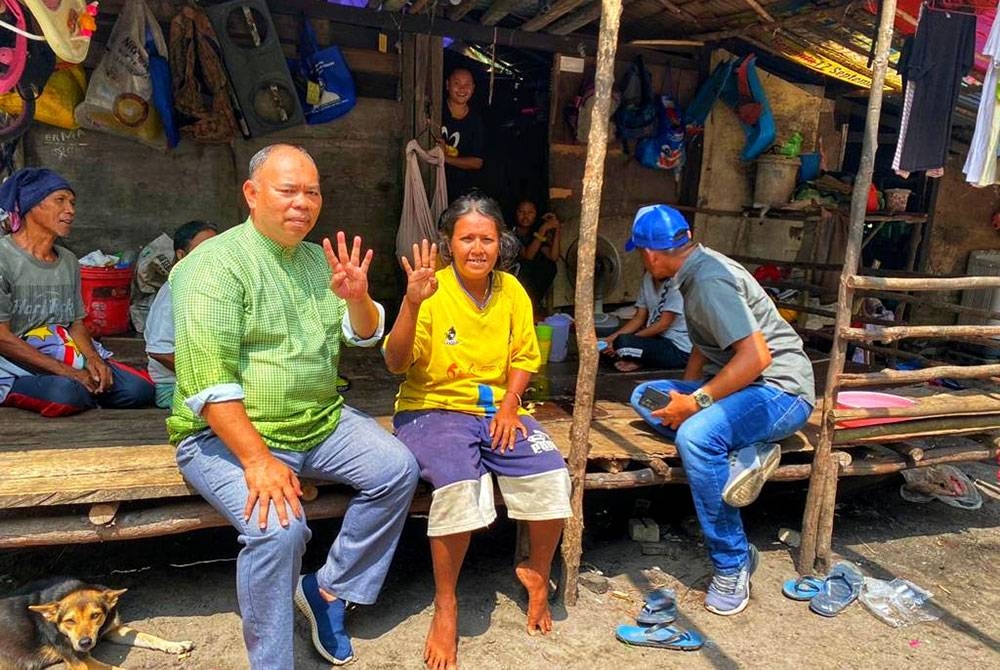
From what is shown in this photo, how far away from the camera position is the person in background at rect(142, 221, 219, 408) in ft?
10.3

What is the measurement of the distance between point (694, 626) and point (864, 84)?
6.08 metres

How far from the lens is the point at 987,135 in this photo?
168 inches

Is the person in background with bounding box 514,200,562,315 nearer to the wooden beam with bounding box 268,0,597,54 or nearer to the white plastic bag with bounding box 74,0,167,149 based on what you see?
the wooden beam with bounding box 268,0,597,54

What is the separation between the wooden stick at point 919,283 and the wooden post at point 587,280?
1.45 m

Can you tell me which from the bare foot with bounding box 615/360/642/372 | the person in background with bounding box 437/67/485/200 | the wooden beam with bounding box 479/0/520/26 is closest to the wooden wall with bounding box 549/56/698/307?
the person in background with bounding box 437/67/485/200

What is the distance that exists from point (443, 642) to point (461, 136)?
4.44 metres

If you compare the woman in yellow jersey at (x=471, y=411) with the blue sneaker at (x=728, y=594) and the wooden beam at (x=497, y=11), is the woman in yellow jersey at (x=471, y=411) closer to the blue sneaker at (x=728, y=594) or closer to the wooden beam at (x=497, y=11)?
the blue sneaker at (x=728, y=594)

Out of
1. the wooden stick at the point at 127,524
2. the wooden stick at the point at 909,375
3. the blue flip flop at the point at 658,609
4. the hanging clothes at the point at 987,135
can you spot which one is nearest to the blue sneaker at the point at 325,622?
the wooden stick at the point at 127,524

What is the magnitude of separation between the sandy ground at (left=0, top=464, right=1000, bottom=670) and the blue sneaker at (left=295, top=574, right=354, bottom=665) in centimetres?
7

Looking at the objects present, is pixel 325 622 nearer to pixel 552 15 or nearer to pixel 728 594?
pixel 728 594

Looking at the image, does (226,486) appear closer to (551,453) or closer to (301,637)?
(301,637)

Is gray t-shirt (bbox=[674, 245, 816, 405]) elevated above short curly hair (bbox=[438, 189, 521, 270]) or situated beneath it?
situated beneath

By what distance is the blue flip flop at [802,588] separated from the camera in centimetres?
344

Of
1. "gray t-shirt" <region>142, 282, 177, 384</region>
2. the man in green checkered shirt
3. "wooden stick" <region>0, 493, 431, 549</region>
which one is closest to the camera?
the man in green checkered shirt
